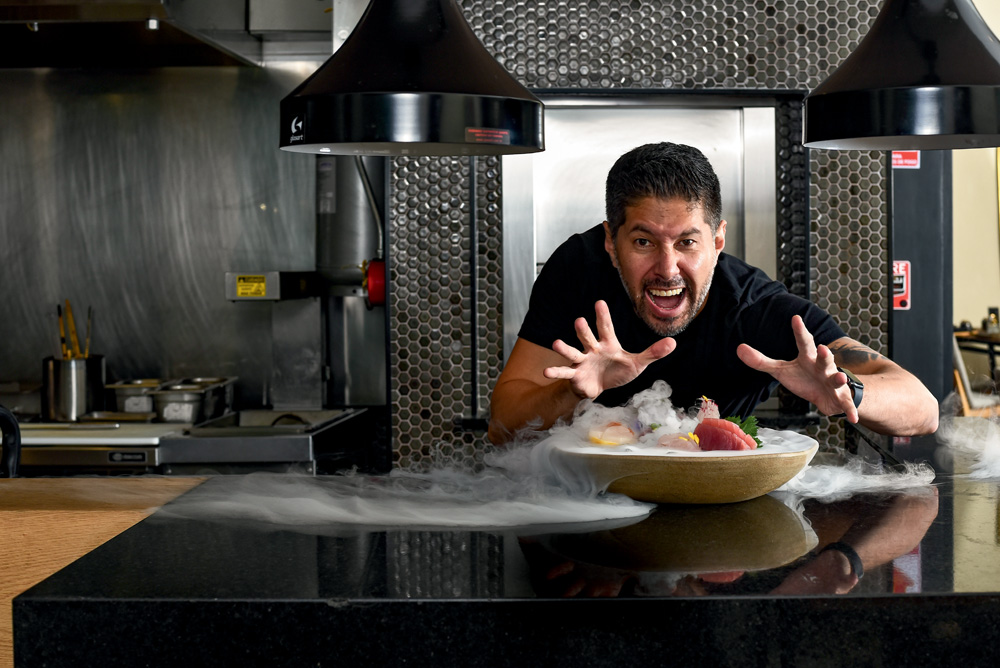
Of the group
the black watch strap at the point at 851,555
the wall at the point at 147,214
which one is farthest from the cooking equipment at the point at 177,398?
the black watch strap at the point at 851,555

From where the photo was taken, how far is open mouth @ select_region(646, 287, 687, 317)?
2066mm

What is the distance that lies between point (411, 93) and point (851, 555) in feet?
3.15

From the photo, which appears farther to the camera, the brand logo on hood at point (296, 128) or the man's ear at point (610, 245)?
the man's ear at point (610, 245)

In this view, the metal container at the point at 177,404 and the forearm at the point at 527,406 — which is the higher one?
the forearm at the point at 527,406

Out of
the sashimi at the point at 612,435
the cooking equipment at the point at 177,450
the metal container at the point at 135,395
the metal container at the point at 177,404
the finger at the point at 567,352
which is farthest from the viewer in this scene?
the metal container at the point at 135,395

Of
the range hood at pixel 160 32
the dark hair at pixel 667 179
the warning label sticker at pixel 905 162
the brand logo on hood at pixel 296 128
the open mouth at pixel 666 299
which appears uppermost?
the range hood at pixel 160 32

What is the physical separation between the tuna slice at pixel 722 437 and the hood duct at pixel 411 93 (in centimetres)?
60

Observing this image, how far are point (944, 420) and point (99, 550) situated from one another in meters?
1.84

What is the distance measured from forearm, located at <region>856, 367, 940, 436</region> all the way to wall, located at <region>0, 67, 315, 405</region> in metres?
2.58

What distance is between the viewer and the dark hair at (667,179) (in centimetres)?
198

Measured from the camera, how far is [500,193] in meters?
3.14

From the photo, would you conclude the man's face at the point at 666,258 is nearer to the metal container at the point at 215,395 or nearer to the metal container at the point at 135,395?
the metal container at the point at 215,395

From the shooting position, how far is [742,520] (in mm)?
1390

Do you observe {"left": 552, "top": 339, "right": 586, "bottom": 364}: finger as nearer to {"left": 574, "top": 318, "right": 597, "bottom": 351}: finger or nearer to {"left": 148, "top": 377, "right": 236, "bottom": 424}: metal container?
{"left": 574, "top": 318, "right": 597, "bottom": 351}: finger
